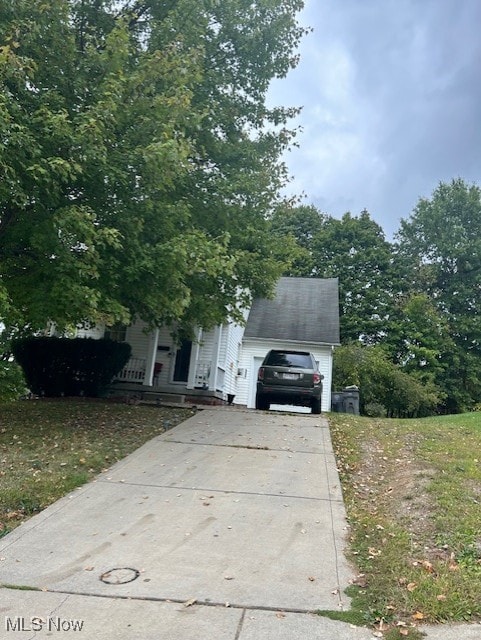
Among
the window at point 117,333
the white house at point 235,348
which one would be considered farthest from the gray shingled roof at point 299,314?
the window at point 117,333

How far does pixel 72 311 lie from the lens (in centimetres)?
802

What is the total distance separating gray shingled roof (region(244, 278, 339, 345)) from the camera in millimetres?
20750

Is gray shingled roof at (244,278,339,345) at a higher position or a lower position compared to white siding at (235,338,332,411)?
higher

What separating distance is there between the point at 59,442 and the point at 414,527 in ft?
17.8

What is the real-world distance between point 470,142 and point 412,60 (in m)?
3.82

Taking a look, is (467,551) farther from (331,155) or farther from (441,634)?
(331,155)

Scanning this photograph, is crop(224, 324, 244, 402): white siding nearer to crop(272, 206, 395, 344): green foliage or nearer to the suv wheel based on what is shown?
the suv wheel

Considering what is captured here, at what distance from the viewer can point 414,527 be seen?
5.07 meters

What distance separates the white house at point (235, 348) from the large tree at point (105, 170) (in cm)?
352

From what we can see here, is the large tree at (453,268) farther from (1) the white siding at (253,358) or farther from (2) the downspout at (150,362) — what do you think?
(2) the downspout at (150,362)

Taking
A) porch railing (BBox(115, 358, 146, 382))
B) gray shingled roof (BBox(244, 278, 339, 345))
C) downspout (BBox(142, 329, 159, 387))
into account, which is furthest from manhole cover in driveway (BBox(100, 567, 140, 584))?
gray shingled roof (BBox(244, 278, 339, 345))

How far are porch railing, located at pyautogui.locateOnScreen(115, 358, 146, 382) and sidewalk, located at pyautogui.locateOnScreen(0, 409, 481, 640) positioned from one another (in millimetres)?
8435

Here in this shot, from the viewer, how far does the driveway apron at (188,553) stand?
133 inches

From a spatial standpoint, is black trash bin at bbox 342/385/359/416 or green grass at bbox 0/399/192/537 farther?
black trash bin at bbox 342/385/359/416
